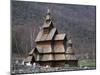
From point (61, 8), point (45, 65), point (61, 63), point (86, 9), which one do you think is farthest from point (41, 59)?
point (86, 9)

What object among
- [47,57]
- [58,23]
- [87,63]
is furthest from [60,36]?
[87,63]

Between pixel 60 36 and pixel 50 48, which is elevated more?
pixel 60 36

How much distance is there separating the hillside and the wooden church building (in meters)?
0.07

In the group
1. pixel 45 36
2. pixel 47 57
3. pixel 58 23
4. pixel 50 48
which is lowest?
pixel 47 57

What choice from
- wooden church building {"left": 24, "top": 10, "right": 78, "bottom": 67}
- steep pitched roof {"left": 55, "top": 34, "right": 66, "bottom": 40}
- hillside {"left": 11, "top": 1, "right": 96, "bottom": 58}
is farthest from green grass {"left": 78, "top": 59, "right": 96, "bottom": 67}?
steep pitched roof {"left": 55, "top": 34, "right": 66, "bottom": 40}

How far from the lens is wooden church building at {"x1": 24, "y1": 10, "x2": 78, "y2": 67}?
275cm

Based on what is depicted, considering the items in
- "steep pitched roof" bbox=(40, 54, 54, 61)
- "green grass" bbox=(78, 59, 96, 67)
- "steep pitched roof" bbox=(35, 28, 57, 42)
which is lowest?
"green grass" bbox=(78, 59, 96, 67)

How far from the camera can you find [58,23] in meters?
2.86

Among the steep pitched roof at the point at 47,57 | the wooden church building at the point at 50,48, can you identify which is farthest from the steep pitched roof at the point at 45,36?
the steep pitched roof at the point at 47,57

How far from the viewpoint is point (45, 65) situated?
2.78 m

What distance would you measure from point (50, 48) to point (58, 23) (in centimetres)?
36

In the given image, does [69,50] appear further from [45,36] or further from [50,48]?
[45,36]

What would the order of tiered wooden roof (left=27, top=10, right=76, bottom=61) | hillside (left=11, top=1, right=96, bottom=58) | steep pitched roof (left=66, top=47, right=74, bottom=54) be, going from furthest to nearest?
steep pitched roof (left=66, top=47, right=74, bottom=54) → tiered wooden roof (left=27, top=10, right=76, bottom=61) → hillside (left=11, top=1, right=96, bottom=58)

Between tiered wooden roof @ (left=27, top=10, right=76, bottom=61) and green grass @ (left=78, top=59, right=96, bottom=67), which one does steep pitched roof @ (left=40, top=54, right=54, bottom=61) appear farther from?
green grass @ (left=78, top=59, right=96, bottom=67)
